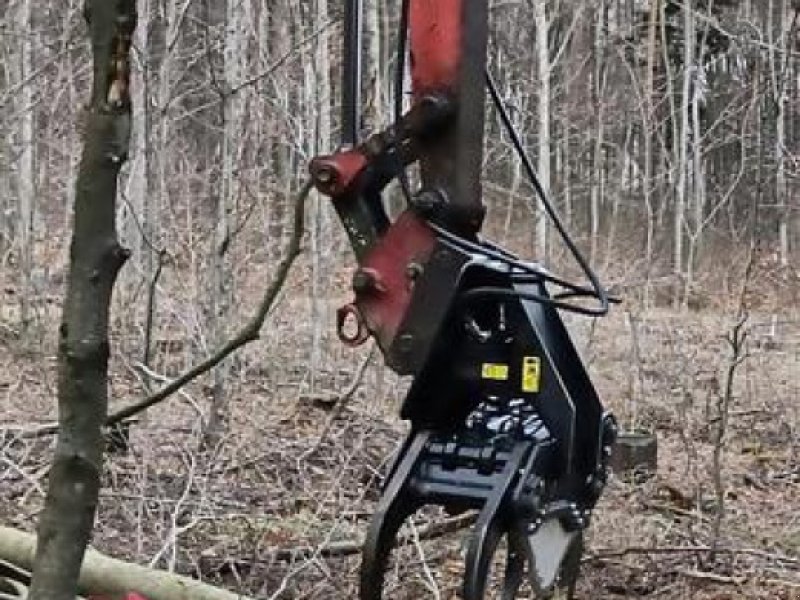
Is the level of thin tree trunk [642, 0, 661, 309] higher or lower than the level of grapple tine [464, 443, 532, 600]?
higher

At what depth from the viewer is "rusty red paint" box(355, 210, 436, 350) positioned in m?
3.80

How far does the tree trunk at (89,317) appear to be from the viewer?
1516 millimetres

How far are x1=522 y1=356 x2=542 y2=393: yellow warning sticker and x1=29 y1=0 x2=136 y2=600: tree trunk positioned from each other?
6.67 ft

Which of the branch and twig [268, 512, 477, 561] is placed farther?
twig [268, 512, 477, 561]

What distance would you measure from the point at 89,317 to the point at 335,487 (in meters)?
4.90

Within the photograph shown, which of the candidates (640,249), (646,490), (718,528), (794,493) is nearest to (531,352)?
(718,528)

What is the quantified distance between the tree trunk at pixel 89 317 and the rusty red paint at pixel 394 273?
2236 mm

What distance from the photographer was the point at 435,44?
385cm

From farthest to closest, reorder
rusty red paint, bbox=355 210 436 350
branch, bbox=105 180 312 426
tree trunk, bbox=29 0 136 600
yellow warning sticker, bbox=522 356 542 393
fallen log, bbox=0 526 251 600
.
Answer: fallen log, bbox=0 526 251 600 → rusty red paint, bbox=355 210 436 350 → yellow warning sticker, bbox=522 356 542 393 → branch, bbox=105 180 312 426 → tree trunk, bbox=29 0 136 600

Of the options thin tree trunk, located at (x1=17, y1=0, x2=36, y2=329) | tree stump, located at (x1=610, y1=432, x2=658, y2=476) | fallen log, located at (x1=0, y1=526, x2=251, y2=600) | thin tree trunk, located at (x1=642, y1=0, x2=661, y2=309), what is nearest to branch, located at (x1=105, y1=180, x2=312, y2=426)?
fallen log, located at (x1=0, y1=526, x2=251, y2=600)

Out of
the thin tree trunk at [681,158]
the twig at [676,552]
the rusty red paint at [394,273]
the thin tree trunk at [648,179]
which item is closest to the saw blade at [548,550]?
the rusty red paint at [394,273]

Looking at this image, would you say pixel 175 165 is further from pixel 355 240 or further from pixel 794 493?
pixel 355 240

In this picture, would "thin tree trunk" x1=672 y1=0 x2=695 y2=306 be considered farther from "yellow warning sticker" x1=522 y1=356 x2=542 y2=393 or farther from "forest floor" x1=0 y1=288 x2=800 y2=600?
"yellow warning sticker" x1=522 y1=356 x2=542 y2=393

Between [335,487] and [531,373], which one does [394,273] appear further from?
[335,487]
